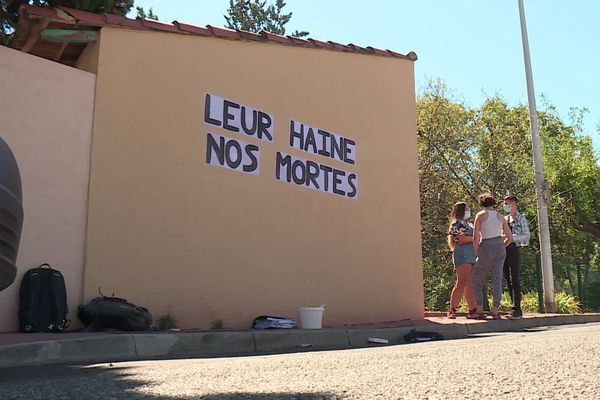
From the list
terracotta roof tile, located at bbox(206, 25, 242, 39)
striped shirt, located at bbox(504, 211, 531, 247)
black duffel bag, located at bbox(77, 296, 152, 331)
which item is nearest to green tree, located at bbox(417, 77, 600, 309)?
striped shirt, located at bbox(504, 211, 531, 247)

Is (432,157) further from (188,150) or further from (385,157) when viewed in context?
(188,150)

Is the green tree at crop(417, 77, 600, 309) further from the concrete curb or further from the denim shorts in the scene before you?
the concrete curb

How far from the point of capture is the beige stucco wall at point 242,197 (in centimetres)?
727

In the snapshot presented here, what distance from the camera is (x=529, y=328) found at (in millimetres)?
8930

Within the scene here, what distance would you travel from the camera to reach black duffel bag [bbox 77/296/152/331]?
636cm

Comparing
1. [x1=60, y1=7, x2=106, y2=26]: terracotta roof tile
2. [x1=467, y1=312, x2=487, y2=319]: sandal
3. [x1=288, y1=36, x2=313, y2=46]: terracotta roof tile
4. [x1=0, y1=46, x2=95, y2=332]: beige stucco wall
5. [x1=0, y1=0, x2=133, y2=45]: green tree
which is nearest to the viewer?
[x1=0, y1=46, x2=95, y2=332]: beige stucco wall

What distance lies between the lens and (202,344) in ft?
20.6

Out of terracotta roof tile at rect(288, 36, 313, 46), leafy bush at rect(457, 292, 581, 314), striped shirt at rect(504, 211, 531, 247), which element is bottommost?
leafy bush at rect(457, 292, 581, 314)

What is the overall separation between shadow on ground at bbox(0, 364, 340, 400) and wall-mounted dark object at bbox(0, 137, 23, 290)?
0.83 meters

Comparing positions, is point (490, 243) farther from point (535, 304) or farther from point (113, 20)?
point (113, 20)

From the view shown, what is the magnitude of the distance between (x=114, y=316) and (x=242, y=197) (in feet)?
8.38

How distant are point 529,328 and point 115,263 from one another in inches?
235

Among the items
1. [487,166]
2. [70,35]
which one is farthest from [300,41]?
[487,166]

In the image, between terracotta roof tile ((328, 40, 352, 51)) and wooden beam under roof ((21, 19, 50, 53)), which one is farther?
terracotta roof tile ((328, 40, 352, 51))
